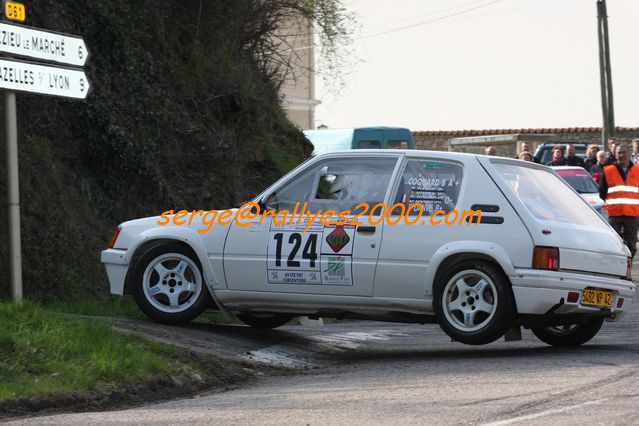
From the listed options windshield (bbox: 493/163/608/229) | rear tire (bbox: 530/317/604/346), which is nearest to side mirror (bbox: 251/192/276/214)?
windshield (bbox: 493/163/608/229)

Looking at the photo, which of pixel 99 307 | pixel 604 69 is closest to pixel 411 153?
pixel 99 307

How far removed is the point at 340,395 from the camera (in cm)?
830

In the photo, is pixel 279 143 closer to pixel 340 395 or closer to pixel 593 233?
pixel 593 233

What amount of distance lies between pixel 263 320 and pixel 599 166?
44.3 ft

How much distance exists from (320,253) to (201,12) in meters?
9.83

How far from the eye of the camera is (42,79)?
37.7 feet

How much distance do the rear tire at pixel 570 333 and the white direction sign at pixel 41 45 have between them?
4.77m

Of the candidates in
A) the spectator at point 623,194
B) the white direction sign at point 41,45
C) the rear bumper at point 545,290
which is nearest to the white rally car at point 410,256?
the rear bumper at point 545,290

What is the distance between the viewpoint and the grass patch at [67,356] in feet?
28.1

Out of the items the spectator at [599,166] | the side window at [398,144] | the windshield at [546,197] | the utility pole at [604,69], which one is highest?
the utility pole at [604,69]

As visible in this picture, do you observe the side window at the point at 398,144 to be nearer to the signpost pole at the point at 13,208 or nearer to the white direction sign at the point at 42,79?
the white direction sign at the point at 42,79

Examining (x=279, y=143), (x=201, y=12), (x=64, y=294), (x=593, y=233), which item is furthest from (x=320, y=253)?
(x=279, y=143)

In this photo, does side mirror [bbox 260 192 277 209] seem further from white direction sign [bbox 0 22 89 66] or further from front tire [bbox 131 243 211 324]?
white direction sign [bbox 0 22 89 66]

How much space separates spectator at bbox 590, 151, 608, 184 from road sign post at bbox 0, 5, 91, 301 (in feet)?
45.0
